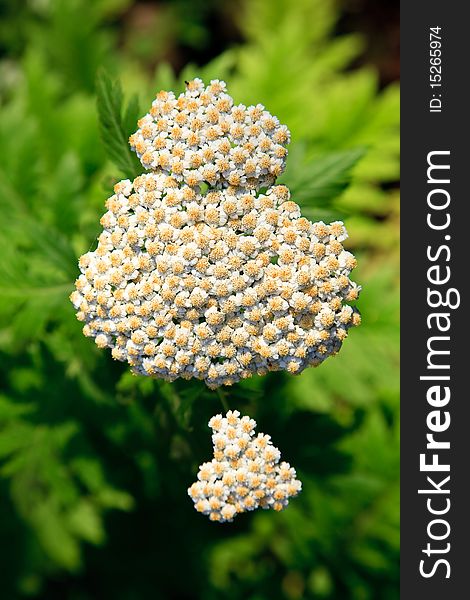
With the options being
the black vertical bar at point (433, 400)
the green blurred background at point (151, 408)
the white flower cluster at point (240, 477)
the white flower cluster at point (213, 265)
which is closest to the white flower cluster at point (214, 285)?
the white flower cluster at point (213, 265)

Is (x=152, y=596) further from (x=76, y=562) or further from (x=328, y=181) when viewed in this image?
(x=328, y=181)

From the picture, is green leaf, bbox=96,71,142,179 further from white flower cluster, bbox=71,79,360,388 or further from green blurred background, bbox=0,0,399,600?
white flower cluster, bbox=71,79,360,388

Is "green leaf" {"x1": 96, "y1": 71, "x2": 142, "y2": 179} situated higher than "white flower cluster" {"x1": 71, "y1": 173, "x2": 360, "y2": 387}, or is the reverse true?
"green leaf" {"x1": 96, "y1": 71, "x2": 142, "y2": 179}

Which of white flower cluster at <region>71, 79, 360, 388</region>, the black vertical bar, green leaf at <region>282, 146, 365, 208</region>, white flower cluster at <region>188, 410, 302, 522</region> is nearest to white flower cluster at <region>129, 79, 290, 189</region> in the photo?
white flower cluster at <region>71, 79, 360, 388</region>

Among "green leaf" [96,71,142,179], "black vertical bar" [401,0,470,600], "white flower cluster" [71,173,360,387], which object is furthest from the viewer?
"black vertical bar" [401,0,470,600]

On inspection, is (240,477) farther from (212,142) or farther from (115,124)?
(115,124)

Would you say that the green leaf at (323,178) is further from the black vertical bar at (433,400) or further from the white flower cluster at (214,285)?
the black vertical bar at (433,400)

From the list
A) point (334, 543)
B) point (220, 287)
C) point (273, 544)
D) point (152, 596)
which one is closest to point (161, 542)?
point (152, 596)
